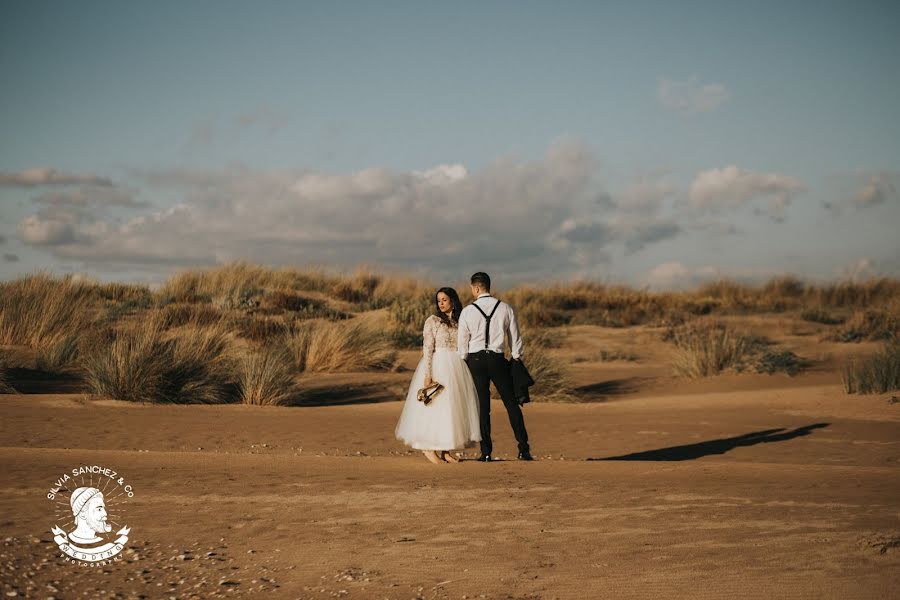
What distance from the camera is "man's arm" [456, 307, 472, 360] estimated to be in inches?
433

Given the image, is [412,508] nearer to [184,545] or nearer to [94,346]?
[184,545]

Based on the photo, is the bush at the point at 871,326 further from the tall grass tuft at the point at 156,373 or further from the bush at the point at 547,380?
the tall grass tuft at the point at 156,373

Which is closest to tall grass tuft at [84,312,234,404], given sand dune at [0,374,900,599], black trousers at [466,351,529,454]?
sand dune at [0,374,900,599]

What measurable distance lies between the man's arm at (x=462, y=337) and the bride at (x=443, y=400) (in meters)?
0.04

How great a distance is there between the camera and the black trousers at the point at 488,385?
1108 cm

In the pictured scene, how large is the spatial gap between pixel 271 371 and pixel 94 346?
18.4 feet

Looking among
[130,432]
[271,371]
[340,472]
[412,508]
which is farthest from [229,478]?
[271,371]

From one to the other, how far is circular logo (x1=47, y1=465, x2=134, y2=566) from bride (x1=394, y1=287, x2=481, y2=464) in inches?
124

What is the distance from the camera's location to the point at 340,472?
1056cm

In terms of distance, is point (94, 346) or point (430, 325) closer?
point (430, 325)

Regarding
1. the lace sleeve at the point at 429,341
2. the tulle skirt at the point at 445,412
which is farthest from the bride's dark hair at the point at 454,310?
the tulle skirt at the point at 445,412

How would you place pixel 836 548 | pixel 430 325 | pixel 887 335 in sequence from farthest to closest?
pixel 887 335, pixel 430 325, pixel 836 548

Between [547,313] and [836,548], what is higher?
[547,313]

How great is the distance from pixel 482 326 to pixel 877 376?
465 inches
